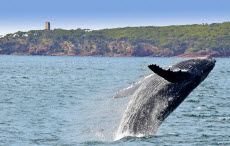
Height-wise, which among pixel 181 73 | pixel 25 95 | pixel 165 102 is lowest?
pixel 25 95

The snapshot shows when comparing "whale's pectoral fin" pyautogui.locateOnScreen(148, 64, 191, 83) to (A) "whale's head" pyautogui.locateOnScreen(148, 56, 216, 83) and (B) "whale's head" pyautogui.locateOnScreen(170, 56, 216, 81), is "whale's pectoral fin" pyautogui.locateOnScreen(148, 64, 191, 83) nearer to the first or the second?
(A) "whale's head" pyautogui.locateOnScreen(148, 56, 216, 83)

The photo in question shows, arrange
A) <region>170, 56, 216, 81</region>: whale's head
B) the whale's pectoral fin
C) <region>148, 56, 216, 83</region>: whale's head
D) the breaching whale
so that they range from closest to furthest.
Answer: the whale's pectoral fin → <region>148, 56, 216, 83</region>: whale's head → <region>170, 56, 216, 81</region>: whale's head → the breaching whale

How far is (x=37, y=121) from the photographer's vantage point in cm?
1958

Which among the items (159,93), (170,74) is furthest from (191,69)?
(170,74)

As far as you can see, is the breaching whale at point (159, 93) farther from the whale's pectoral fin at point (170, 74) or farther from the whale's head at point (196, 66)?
the whale's pectoral fin at point (170, 74)

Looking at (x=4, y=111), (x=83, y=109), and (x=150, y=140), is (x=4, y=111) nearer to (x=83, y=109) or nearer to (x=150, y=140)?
(x=83, y=109)

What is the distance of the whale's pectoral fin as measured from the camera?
36.8 feet

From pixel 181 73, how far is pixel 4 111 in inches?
498

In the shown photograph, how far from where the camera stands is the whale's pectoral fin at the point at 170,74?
442 inches

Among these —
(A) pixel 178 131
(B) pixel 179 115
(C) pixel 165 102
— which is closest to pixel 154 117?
(C) pixel 165 102

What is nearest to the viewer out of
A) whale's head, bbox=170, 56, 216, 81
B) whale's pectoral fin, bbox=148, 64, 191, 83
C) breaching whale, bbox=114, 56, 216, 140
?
whale's pectoral fin, bbox=148, 64, 191, 83

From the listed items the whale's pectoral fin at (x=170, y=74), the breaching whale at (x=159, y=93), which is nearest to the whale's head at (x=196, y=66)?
the breaching whale at (x=159, y=93)

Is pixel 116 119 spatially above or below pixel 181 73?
below

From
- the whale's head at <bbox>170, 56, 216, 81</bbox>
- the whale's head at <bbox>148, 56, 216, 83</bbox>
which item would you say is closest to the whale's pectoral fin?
the whale's head at <bbox>148, 56, 216, 83</bbox>
